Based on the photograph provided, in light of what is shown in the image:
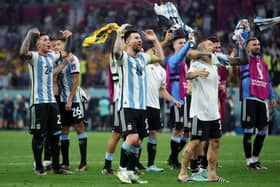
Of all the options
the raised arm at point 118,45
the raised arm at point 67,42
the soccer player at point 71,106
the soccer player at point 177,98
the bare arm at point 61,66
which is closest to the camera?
the raised arm at point 118,45

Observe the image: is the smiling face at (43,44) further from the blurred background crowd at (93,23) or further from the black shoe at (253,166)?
the blurred background crowd at (93,23)

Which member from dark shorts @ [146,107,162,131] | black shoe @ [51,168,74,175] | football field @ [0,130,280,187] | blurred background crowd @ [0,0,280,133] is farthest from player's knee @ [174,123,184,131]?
blurred background crowd @ [0,0,280,133]

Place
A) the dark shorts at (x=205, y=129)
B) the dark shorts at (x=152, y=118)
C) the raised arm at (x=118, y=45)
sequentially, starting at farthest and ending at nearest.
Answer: the dark shorts at (x=152, y=118)
the dark shorts at (x=205, y=129)
the raised arm at (x=118, y=45)

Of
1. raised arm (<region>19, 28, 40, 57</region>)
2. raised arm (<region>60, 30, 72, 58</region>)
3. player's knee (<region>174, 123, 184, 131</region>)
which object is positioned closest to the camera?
raised arm (<region>19, 28, 40, 57</region>)

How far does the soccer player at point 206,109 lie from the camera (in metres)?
14.2

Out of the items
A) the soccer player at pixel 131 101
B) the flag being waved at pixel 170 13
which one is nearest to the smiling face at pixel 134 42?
the soccer player at pixel 131 101

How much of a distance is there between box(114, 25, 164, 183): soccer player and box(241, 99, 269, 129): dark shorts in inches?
154

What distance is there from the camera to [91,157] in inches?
804

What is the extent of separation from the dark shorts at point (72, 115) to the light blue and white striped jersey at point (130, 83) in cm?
288

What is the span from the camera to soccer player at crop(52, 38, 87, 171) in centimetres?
1666

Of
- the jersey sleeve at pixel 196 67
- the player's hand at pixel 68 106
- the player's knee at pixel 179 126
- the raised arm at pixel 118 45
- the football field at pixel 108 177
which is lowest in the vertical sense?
the football field at pixel 108 177

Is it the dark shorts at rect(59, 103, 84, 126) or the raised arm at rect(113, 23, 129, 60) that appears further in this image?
the dark shorts at rect(59, 103, 84, 126)

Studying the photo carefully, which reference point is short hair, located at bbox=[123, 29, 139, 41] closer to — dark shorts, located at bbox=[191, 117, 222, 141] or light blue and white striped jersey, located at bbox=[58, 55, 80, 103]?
dark shorts, located at bbox=[191, 117, 222, 141]

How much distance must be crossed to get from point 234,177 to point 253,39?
3.44 m
